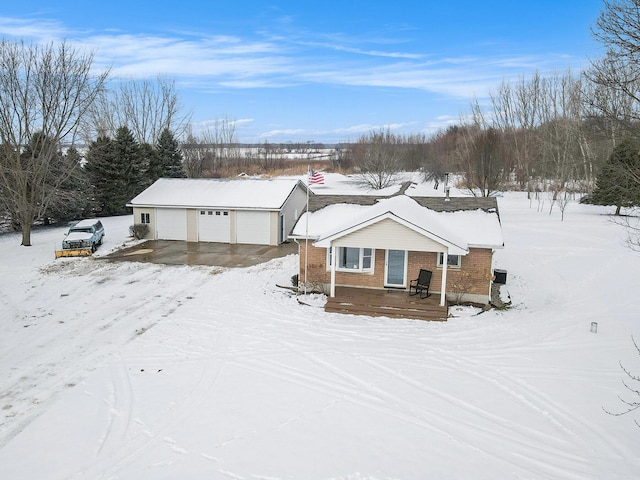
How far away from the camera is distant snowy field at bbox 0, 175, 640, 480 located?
7527 mm

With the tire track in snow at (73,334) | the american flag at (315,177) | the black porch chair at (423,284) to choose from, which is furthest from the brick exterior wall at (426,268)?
the tire track in snow at (73,334)

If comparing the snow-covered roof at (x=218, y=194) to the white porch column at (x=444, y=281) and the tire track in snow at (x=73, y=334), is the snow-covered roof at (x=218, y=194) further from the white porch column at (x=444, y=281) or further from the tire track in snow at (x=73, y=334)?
the white porch column at (x=444, y=281)

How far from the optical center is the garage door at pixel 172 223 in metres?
25.8

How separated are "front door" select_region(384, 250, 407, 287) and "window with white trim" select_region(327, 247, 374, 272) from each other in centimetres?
58

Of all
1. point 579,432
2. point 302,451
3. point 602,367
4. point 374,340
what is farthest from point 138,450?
point 602,367

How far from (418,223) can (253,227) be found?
12.4m

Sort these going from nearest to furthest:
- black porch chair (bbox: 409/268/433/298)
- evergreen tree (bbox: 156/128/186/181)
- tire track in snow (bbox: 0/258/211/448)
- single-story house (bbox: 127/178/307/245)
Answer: tire track in snow (bbox: 0/258/211/448) < black porch chair (bbox: 409/268/433/298) < single-story house (bbox: 127/178/307/245) < evergreen tree (bbox: 156/128/186/181)

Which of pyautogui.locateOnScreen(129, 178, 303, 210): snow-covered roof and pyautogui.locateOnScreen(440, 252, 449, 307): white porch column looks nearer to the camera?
pyautogui.locateOnScreen(440, 252, 449, 307): white porch column

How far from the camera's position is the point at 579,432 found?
8344mm

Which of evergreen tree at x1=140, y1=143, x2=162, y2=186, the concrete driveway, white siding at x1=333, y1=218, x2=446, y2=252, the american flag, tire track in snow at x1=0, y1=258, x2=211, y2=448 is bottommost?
tire track in snow at x1=0, y1=258, x2=211, y2=448

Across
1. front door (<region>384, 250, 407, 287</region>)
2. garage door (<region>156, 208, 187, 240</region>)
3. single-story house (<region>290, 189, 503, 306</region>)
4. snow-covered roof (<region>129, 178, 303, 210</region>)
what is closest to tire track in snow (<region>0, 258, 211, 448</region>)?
single-story house (<region>290, 189, 503, 306</region>)

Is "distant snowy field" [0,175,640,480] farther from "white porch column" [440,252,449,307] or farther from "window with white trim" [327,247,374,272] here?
"window with white trim" [327,247,374,272]

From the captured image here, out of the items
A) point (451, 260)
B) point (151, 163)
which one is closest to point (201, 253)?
point (451, 260)

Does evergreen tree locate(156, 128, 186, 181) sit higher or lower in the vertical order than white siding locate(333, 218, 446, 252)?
higher
